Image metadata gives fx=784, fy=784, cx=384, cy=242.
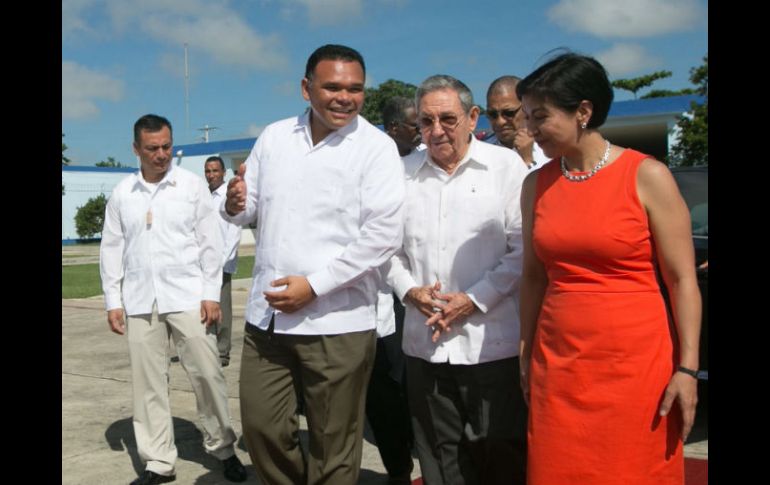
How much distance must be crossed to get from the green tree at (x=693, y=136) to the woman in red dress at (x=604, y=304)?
19546mm

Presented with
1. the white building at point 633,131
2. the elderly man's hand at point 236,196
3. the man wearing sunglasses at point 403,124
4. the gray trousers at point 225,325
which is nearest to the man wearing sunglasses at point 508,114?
the man wearing sunglasses at point 403,124

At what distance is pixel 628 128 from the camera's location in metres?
25.6

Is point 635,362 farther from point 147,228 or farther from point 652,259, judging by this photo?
point 147,228

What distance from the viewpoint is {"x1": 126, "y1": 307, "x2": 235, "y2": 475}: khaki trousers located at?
4.70 meters

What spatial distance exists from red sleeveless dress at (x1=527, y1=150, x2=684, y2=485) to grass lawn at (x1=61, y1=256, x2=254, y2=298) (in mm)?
14071

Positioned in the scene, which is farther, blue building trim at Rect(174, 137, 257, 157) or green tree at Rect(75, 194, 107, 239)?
green tree at Rect(75, 194, 107, 239)

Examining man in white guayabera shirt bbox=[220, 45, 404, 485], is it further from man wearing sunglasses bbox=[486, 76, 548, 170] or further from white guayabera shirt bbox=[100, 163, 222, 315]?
white guayabera shirt bbox=[100, 163, 222, 315]

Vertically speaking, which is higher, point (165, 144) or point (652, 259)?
point (165, 144)

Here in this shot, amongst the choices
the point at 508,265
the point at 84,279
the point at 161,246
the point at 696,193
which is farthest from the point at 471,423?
the point at 84,279

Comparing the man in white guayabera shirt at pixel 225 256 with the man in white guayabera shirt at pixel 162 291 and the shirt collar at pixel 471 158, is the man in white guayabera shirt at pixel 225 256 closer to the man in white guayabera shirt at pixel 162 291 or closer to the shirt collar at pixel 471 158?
the man in white guayabera shirt at pixel 162 291

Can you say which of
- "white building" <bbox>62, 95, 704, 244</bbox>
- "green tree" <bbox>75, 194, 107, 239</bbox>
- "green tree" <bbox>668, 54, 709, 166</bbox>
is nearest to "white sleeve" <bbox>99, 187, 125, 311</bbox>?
"white building" <bbox>62, 95, 704, 244</bbox>

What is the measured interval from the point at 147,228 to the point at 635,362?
3.22 metres
